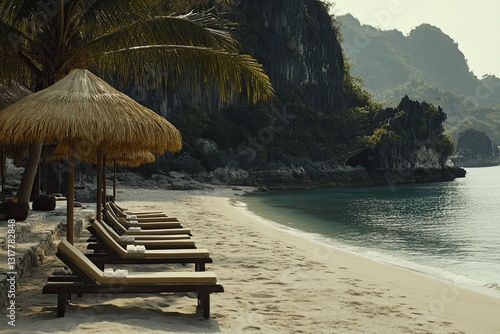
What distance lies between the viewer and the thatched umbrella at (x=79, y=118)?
225 inches

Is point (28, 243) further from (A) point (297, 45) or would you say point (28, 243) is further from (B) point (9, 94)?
(A) point (297, 45)

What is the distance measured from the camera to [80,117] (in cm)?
579

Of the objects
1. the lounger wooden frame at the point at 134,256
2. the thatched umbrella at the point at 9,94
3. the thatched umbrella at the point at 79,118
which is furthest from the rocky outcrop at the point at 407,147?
the thatched umbrella at the point at 79,118

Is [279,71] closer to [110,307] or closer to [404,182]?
[404,182]

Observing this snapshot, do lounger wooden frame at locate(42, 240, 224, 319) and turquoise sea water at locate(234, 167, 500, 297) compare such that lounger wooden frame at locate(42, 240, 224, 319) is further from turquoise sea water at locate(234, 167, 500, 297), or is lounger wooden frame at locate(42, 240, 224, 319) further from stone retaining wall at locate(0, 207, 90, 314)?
turquoise sea water at locate(234, 167, 500, 297)

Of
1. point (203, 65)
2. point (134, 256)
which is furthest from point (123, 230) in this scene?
point (203, 65)

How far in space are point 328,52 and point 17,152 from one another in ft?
196

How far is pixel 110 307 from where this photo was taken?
5574 millimetres

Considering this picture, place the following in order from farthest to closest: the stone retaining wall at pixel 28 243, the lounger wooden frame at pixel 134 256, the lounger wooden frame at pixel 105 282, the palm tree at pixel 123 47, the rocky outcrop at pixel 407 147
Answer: the rocky outcrop at pixel 407 147, the palm tree at pixel 123 47, the lounger wooden frame at pixel 134 256, the stone retaining wall at pixel 28 243, the lounger wooden frame at pixel 105 282

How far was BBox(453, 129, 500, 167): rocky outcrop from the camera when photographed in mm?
138125

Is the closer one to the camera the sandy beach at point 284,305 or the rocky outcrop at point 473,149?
the sandy beach at point 284,305

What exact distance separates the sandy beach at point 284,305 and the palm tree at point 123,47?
318 centimetres

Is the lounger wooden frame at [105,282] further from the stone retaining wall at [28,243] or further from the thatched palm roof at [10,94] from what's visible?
the thatched palm roof at [10,94]

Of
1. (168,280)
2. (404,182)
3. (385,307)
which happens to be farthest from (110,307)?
(404,182)
